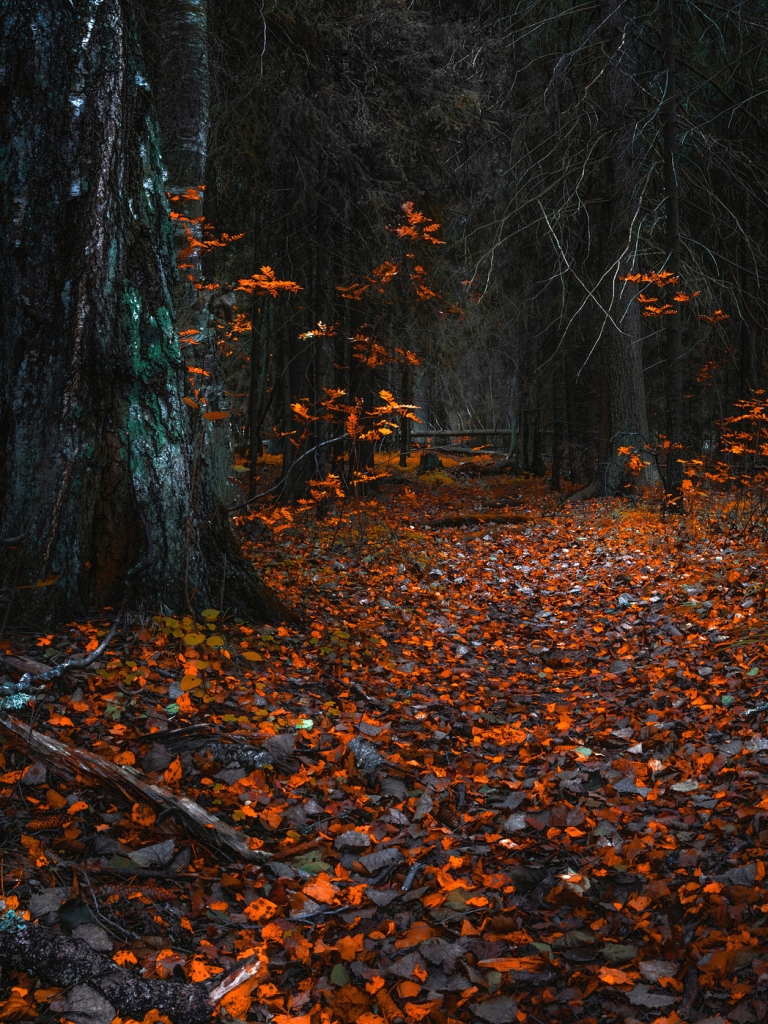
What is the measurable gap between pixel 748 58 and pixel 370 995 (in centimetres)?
1203

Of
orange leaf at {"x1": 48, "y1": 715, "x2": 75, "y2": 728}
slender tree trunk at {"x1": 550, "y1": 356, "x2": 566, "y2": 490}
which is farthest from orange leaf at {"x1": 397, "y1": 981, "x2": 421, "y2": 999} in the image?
slender tree trunk at {"x1": 550, "y1": 356, "x2": 566, "y2": 490}

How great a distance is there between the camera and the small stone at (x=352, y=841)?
2781mm

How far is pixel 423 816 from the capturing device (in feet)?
10.1

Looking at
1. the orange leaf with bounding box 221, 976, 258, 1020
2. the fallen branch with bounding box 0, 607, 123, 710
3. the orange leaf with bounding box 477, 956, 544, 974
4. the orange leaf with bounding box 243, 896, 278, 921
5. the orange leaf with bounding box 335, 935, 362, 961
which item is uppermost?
the fallen branch with bounding box 0, 607, 123, 710

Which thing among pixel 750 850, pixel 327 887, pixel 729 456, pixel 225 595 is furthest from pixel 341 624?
pixel 729 456

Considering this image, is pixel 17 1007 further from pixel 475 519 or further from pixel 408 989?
pixel 475 519

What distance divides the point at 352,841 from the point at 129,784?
3.13 feet

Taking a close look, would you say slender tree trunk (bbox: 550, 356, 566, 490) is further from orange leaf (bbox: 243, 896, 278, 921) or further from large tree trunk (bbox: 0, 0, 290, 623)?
orange leaf (bbox: 243, 896, 278, 921)

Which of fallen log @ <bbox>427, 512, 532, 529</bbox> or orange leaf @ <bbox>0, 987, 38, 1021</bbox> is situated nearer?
orange leaf @ <bbox>0, 987, 38, 1021</bbox>

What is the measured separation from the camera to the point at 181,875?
236cm

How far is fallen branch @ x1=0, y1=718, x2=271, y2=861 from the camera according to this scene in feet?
8.50

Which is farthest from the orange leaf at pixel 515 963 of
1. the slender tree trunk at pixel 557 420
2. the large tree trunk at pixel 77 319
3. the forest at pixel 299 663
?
the slender tree trunk at pixel 557 420

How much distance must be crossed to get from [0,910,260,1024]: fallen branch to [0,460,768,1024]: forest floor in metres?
0.05

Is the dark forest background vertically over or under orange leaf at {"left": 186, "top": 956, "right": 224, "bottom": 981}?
over
